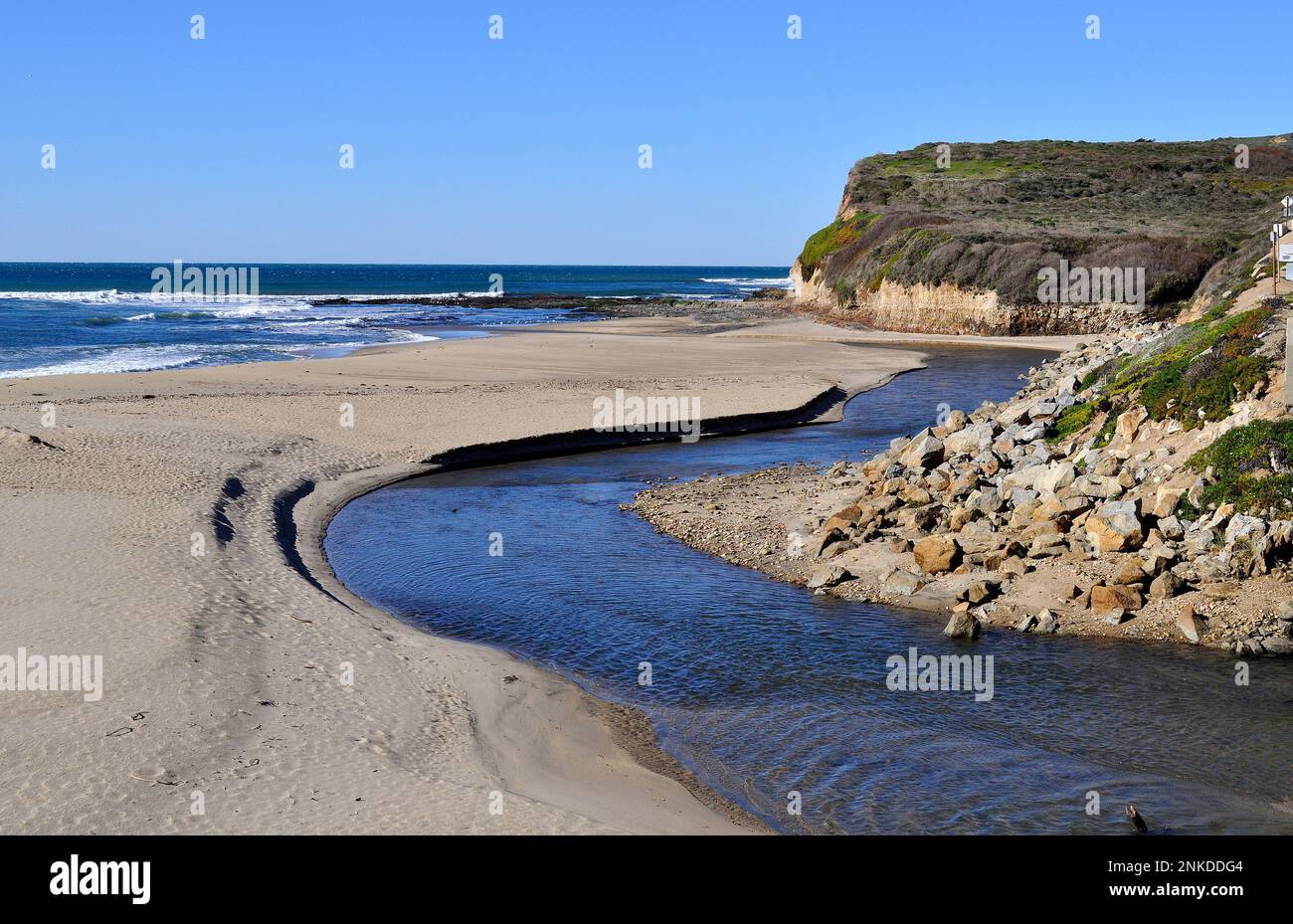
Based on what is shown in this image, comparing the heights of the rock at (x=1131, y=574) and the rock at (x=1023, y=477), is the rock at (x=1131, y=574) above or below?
below

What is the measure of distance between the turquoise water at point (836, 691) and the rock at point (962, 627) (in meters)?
0.15

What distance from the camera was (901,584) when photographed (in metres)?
15.1

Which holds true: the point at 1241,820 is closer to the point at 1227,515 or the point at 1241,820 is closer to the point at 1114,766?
the point at 1114,766

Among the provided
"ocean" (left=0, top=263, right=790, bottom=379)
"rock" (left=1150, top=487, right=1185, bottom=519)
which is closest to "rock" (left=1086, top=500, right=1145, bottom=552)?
"rock" (left=1150, top=487, right=1185, bottom=519)

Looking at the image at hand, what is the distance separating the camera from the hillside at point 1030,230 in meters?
54.5

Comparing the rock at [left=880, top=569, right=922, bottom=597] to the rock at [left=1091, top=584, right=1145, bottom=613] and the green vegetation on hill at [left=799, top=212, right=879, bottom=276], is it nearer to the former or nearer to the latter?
the rock at [left=1091, top=584, right=1145, bottom=613]

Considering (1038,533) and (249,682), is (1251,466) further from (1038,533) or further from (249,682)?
(249,682)

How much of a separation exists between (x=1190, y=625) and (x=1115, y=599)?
2.94 ft

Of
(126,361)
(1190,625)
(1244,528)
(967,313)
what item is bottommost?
(1190,625)

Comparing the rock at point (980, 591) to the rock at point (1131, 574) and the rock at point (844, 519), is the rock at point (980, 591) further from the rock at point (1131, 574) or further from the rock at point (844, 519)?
the rock at point (844, 519)

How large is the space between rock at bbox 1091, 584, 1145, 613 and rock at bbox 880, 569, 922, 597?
2.19 metres

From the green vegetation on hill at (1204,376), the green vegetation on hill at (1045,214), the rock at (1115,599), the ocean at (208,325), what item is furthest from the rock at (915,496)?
the ocean at (208,325)

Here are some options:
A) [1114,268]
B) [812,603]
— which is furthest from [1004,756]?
[1114,268]

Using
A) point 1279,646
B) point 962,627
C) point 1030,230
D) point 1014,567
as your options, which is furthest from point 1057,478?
point 1030,230
